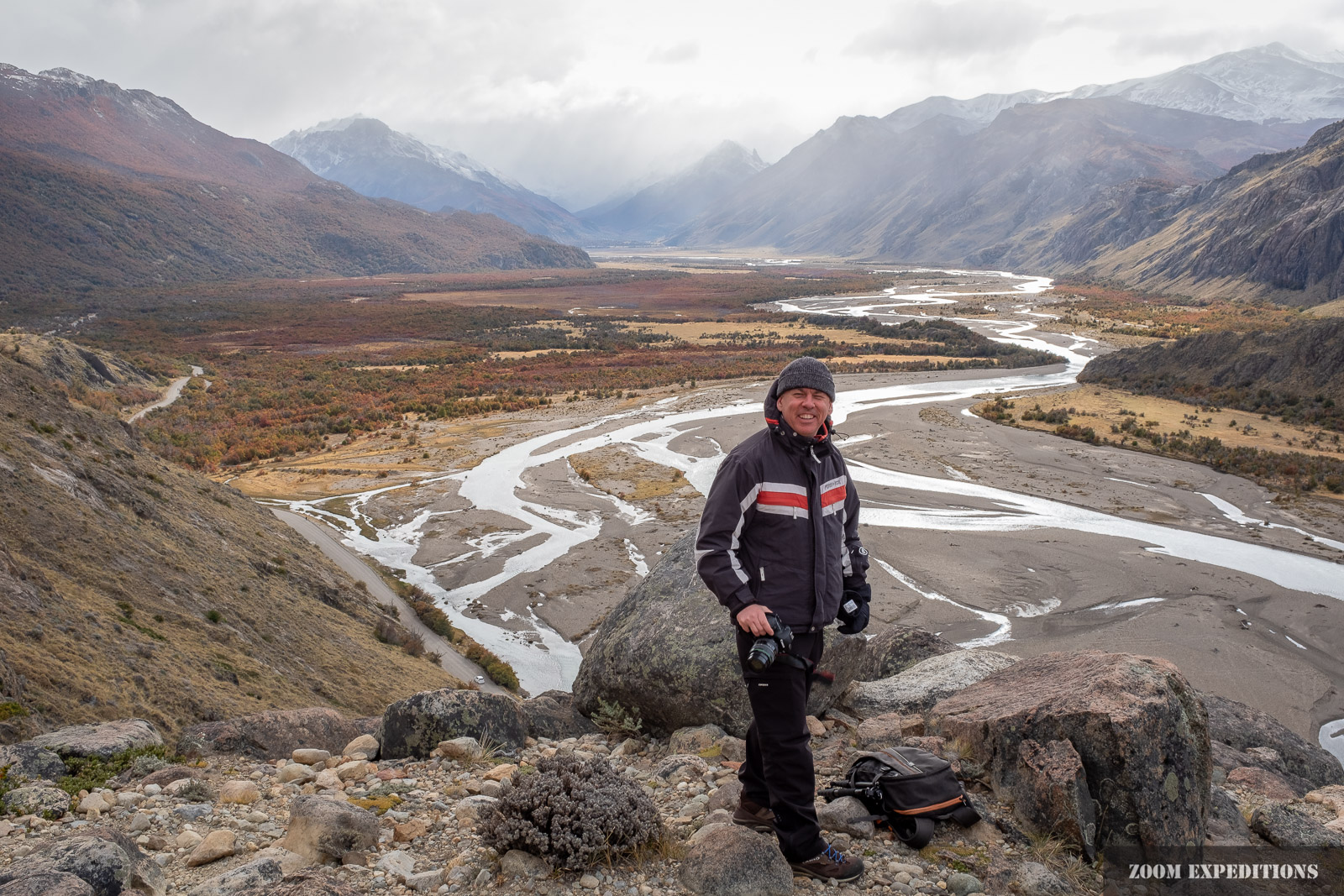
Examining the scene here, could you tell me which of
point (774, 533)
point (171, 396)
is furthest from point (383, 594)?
point (171, 396)

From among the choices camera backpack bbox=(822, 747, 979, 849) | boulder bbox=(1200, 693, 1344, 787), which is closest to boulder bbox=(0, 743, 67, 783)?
camera backpack bbox=(822, 747, 979, 849)

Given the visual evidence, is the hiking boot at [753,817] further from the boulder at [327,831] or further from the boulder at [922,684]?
the boulder at [922,684]

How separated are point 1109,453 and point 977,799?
3041 centimetres

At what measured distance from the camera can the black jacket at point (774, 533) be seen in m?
4.48

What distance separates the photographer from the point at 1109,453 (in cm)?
3152

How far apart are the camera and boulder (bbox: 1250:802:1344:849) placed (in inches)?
167

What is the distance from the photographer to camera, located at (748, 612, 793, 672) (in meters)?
4.27

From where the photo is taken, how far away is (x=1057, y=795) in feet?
16.6

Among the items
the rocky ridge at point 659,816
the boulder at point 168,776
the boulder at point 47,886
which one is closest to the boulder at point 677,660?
the rocky ridge at point 659,816

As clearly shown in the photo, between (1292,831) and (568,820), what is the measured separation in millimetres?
5302

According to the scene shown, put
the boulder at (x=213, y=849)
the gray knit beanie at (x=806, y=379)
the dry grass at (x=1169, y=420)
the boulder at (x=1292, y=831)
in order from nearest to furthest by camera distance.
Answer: the gray knit beanie at (x=806, y=379) < the boulder at (x=213, y=849) < the boulder at (x=1292, y=831) < the dry grass at (x=1169, y=420)

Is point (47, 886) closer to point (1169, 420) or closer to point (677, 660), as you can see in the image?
point (677, 660)

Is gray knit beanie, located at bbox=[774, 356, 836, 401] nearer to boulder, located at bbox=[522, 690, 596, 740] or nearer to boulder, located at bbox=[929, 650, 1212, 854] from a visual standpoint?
boulder, located at bbox=[929, 650, 1212, 854]

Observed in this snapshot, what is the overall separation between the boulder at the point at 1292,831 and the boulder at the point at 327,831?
20.8 feet
